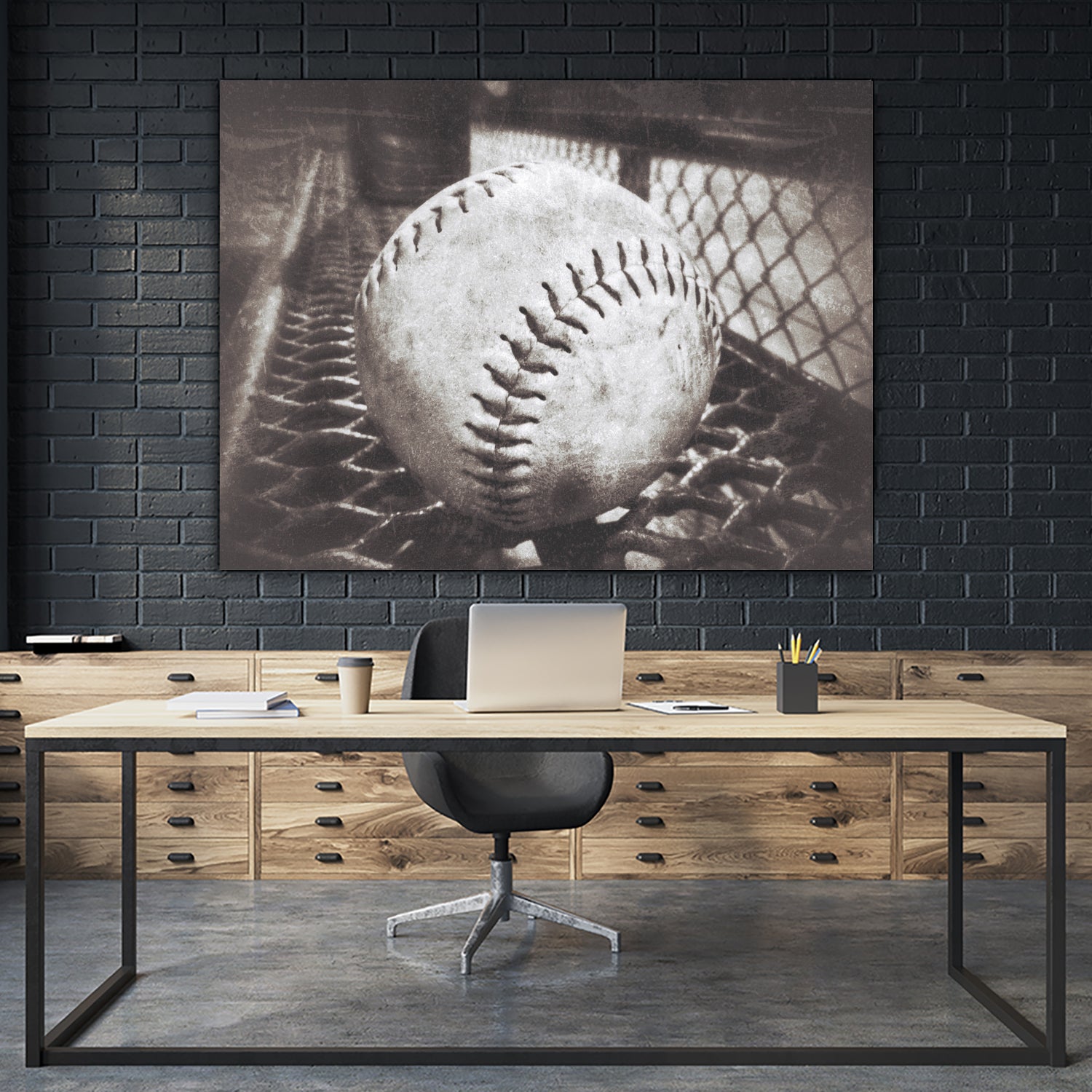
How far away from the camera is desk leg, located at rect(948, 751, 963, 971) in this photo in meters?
2.81

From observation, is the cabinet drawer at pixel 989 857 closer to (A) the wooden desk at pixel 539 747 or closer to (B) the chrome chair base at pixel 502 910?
(B) the chrome chair base at pixel 502 910

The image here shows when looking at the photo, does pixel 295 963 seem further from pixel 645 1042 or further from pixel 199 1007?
pixel 645 1042

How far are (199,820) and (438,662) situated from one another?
1.11 metres

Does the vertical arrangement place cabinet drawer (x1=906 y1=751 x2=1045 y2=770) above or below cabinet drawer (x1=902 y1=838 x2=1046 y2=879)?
above

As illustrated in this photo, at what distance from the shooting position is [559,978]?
279cm

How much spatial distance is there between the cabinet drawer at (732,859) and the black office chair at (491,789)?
24.7 inches

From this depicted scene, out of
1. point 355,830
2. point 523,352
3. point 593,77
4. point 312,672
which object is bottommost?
point 355,830

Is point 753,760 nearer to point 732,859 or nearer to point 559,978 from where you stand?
point 732,859

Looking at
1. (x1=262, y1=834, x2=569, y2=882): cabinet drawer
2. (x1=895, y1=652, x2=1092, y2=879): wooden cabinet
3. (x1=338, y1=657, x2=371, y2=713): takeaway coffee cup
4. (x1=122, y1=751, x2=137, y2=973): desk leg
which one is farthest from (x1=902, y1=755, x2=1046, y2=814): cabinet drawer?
(x1=122, y1=751, x2=137, y2=973): desk leg

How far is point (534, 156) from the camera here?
13.1 ft

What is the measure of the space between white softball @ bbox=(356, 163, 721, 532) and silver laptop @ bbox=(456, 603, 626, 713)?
1519mm

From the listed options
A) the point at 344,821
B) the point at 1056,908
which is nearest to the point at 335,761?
A: the point at 344,821

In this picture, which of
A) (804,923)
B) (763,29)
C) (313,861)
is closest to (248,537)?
(313,861)

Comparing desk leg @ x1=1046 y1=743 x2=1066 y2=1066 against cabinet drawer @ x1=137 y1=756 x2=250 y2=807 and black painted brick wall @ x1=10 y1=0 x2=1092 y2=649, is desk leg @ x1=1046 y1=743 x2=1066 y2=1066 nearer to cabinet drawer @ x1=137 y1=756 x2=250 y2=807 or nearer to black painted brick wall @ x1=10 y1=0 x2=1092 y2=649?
black painted brick wall @ x1=10 y1=0 x2=1092 y2=649
